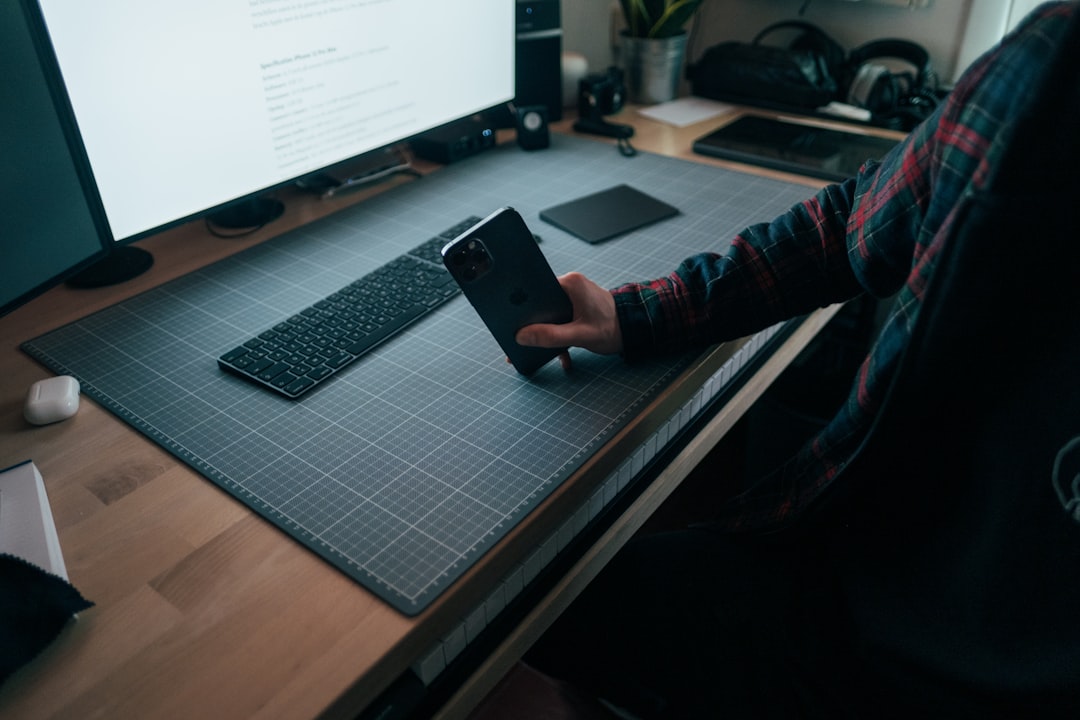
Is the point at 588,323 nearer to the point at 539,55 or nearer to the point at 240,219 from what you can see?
→ the point at 240,219

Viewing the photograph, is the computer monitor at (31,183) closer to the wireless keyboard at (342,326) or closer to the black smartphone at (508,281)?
the wireless keyboard at (342,326)

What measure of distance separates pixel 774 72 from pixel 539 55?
1.61 feet

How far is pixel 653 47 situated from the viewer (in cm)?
157

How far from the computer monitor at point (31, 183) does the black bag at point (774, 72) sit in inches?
Answer: 48.0

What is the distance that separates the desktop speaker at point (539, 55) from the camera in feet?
4.43

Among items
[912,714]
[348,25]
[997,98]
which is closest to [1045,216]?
[997,98]

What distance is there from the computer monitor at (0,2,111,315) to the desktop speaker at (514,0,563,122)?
787mm

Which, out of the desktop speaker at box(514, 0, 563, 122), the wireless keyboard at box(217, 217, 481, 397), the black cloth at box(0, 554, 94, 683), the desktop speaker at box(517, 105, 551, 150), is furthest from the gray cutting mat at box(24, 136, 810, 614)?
the desktop speaker at box(514, 0, 563, 122)

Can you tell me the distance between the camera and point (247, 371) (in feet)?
2.48

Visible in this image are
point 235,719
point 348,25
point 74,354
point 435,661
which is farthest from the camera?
point 348,25

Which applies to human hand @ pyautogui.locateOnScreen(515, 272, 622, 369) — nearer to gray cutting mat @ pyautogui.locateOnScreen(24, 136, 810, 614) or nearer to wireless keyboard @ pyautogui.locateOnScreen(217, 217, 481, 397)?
gray cutting mat @ pyautogui.locateOnScreen(24, 136, 810, 614)

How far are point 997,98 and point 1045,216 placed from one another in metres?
0.10

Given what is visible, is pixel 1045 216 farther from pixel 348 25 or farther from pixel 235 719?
pixel 348 25

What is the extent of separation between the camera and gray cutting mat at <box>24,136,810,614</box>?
59 centimetres
